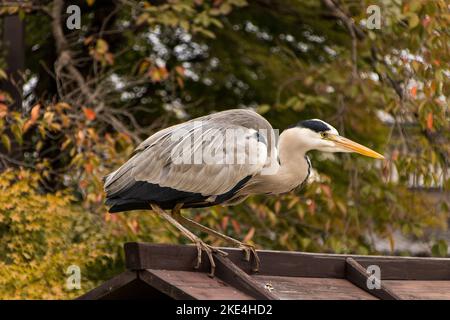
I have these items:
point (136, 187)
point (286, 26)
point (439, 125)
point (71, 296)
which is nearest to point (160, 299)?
point (136, 187)

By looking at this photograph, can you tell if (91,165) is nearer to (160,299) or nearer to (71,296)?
(71,296)

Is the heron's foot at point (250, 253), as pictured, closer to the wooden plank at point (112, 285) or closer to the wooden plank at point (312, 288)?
the wooden plank at point (312, 288)

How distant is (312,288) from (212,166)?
87 centimetres

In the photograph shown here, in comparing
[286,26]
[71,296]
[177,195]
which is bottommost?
[71,296]

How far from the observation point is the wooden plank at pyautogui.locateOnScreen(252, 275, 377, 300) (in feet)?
14.5

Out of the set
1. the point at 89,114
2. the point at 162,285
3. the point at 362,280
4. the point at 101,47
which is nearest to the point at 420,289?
the point at 362,280

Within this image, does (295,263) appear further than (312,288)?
Yes

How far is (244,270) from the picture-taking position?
4512mm

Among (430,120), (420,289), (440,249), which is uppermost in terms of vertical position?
(430,120)

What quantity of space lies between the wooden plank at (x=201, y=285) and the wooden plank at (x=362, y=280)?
0.78 metres

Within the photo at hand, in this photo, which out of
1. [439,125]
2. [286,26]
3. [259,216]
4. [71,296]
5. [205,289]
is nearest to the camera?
[205,289]

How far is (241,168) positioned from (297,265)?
601 millimetres

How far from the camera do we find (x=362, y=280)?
475cm

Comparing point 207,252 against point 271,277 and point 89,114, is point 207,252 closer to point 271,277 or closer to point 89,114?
point 271,277
